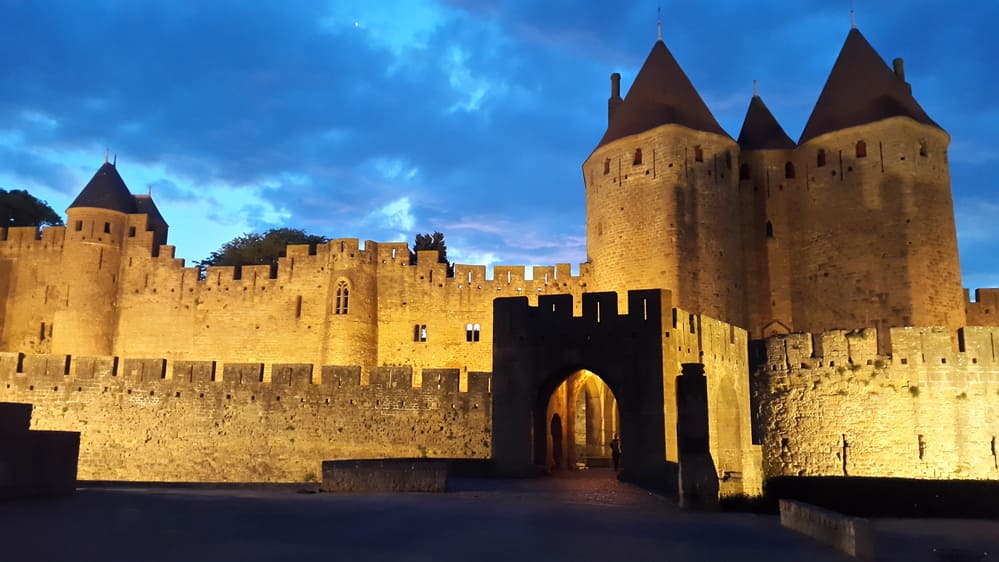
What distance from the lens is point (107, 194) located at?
119 ft

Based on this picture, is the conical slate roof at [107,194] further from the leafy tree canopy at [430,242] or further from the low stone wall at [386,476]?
the low stone wall at [386,476]

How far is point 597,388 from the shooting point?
28.8m

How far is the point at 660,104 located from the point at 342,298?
1468cm

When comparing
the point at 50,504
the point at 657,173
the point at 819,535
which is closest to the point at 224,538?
the point at 50,504

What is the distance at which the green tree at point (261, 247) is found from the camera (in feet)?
157

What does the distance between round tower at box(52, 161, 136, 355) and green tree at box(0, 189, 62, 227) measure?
956cm

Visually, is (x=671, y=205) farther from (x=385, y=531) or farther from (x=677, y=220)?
(x=385, y=531)

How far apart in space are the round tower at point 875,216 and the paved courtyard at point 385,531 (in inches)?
651

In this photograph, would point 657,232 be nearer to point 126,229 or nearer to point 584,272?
point 584,272

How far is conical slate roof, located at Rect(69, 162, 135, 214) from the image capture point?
35.8 m

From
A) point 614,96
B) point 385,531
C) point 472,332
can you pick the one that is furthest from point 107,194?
point 385,531

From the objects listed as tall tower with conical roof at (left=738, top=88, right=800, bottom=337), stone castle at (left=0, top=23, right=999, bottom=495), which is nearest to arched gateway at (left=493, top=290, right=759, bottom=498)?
stone castle at (left=0, top=23, right=999, bottom=495)

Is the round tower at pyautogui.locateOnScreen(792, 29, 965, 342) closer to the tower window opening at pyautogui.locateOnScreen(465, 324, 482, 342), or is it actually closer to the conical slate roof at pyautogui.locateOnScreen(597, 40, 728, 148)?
the conical slate roof at pyautogui.locateOnScreen(597, 40, 728, 148)

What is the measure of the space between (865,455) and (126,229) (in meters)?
30.7
